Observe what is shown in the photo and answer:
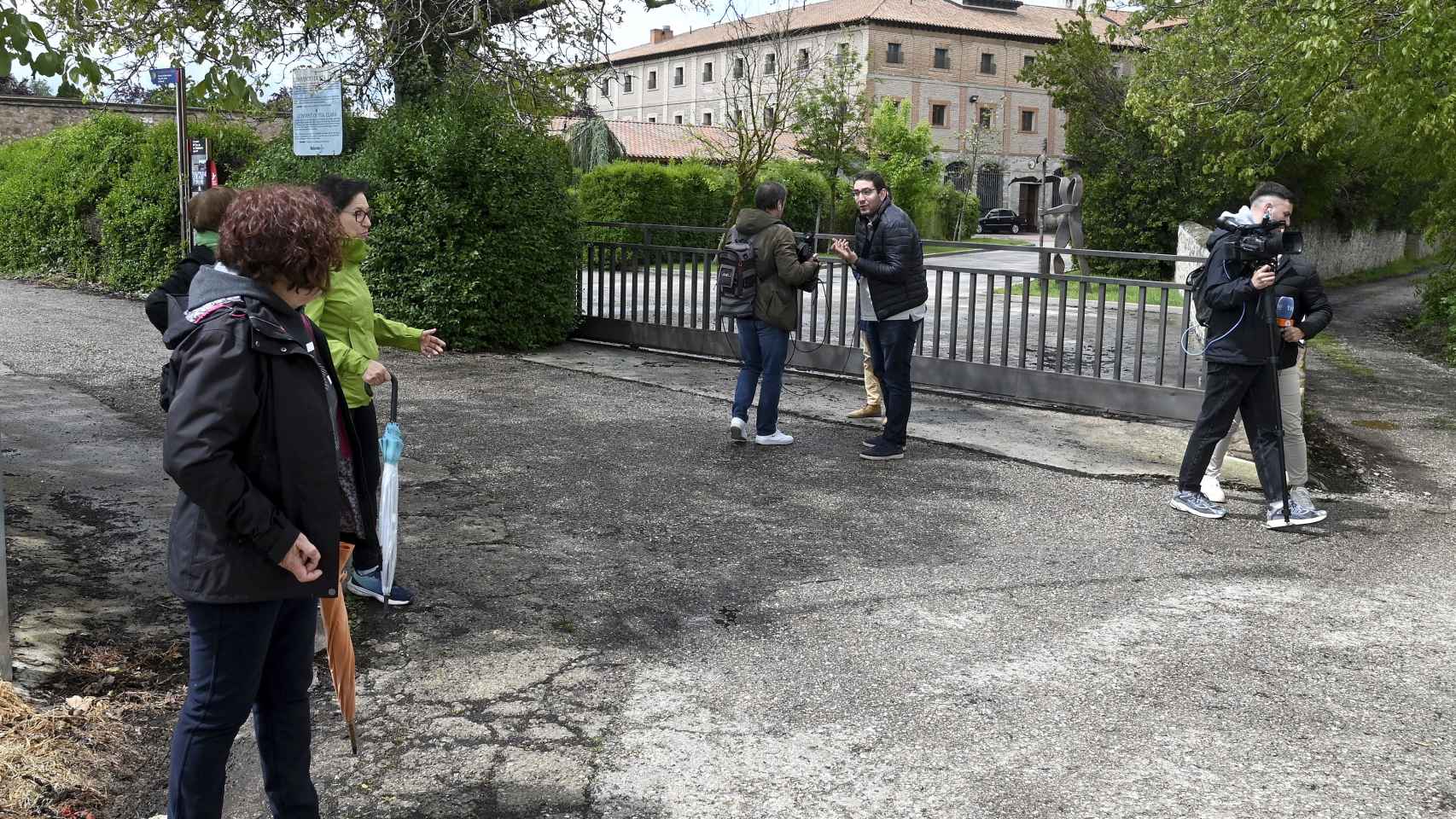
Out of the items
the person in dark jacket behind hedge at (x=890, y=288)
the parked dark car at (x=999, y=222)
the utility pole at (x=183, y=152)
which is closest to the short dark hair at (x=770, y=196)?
the person in dark jacket behind hedge at (x=890, y=288)

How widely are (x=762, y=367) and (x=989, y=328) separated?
248 cm

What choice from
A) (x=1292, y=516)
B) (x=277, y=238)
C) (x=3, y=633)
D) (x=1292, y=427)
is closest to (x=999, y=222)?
(x=1292, y=427)

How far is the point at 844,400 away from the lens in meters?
10.3

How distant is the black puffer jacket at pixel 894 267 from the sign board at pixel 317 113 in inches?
255

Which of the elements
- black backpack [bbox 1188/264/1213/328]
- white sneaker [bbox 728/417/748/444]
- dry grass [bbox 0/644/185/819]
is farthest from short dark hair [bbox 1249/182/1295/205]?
dry grass [bbox 0/644/185/819]

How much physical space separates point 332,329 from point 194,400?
217 centimetres

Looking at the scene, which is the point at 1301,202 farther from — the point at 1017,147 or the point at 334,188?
the point at 1017,147

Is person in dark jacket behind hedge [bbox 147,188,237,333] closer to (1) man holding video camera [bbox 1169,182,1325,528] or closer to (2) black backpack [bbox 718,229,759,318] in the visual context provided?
(2) black backpack [bbox 718,229,759,318]

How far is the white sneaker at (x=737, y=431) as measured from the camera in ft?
27.7

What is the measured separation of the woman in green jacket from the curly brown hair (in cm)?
163

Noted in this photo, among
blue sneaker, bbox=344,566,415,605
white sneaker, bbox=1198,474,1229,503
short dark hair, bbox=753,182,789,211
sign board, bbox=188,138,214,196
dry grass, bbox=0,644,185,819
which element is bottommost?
dry grass, bbox=0,644,185,819

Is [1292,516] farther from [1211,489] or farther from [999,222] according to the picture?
[999,222]

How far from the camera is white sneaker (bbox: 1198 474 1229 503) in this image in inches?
278

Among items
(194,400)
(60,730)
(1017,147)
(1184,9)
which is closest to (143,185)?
(1184,9)
